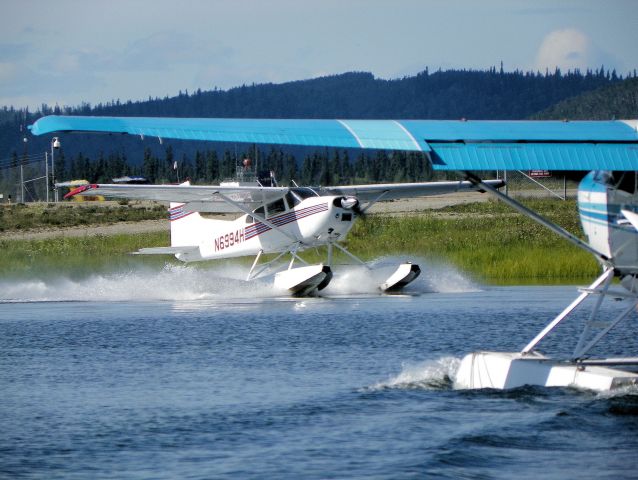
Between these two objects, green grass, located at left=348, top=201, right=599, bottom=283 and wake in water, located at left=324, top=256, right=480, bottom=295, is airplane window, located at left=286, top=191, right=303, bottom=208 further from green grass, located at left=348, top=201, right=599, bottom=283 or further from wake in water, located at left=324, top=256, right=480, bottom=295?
green grass, located at left=348, top=201, right=599, bottom=283

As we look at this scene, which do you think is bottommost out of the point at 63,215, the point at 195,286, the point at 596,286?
the point at 195,286

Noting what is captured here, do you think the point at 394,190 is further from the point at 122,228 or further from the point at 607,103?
the point at 607,103

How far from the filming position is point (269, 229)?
2347 cm

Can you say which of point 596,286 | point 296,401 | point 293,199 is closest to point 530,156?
point 596,286

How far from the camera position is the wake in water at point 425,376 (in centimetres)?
1129

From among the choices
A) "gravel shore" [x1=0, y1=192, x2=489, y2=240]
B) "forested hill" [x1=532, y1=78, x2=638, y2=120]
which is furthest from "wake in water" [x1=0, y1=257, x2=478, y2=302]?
"forested hill" [x1=532, y1=78, x2=638, y2=120]

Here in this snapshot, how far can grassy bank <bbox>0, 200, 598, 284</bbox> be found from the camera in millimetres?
26000

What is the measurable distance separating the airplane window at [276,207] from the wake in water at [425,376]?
10.7 metres

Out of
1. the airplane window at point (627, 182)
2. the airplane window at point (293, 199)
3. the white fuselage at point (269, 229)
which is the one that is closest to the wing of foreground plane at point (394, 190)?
the airplane window at point (293, 199)

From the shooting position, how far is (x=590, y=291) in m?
10.2

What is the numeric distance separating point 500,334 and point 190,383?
16.4ft

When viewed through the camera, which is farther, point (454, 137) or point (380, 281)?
point (380, 281)

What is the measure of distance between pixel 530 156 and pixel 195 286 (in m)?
14.2

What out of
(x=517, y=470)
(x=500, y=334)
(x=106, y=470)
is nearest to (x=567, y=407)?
(x=517, y=470)
